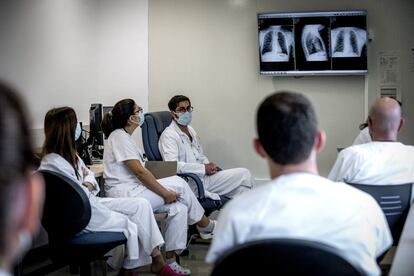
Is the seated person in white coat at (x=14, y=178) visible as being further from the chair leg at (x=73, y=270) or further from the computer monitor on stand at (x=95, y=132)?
the computer monitor on stand at (x=95, y=132)

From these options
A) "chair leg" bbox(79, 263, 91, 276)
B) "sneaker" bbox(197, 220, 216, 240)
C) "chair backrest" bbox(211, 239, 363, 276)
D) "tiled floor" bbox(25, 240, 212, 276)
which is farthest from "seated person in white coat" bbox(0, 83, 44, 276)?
"sneaker" bbox(197, 220, 216, 240)

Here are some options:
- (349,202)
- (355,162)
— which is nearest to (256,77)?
(355,162)

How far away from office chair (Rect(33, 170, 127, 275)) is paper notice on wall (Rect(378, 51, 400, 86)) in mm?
3386

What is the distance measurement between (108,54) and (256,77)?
63.9 inches

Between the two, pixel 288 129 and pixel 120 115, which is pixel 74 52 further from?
pixel 288 129

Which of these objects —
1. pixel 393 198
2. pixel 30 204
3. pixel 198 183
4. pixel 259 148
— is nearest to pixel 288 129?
pixel 259 148

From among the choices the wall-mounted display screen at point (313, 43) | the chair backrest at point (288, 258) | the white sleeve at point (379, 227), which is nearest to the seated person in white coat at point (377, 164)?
the white sleeve at point (379, 227)

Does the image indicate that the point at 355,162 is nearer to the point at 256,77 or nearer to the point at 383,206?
the point at 383,206

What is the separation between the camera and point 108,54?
582 centimetres

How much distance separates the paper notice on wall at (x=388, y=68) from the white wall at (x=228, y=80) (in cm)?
10

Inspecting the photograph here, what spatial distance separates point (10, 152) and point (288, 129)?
0.84m

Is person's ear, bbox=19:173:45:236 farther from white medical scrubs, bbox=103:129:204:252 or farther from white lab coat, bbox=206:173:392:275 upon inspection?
white medical scrubs, bbox=103:129:204:252

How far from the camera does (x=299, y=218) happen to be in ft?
4.40

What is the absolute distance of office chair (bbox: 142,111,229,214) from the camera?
4.13 m
